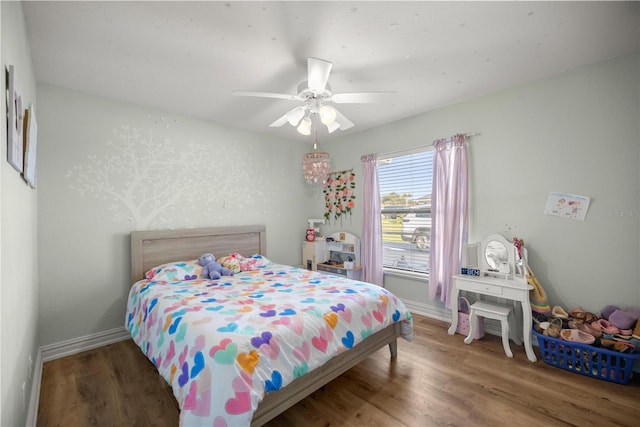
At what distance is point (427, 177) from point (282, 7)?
8.24ft

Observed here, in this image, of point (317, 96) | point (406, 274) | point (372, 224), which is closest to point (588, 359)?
point (406, 274)

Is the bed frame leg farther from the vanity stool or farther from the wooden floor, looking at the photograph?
the vanity stool

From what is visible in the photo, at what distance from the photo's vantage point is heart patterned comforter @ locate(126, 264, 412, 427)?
1.38 meters

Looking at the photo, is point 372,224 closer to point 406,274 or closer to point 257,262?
point 406,274

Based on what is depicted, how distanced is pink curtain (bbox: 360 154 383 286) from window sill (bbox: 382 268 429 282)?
101mm

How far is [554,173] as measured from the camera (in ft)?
8.46

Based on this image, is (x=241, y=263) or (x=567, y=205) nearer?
(x=567, y=205)

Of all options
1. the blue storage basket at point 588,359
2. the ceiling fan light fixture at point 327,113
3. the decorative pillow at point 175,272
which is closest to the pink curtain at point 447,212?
the blue storage basket at point 588,359

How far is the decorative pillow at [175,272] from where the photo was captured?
281 centimetres

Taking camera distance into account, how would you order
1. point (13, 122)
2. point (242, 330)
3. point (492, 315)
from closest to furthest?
point (13, 122), point (242, 330), point (492, 315)

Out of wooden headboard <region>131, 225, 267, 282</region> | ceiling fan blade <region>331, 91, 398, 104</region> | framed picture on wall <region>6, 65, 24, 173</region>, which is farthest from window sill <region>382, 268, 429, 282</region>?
framed picture on wall <region>6, 65, 24, 173</region>

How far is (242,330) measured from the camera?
164 cm

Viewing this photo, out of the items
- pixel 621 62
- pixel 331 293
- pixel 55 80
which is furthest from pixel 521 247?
pixel 55 80

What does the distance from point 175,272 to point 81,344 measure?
3.40ft
